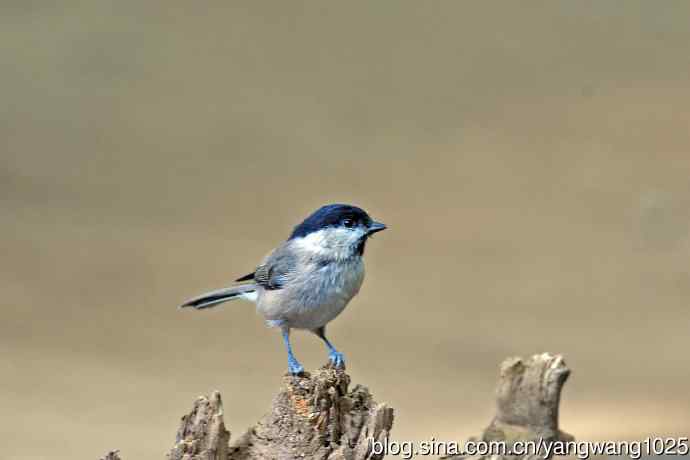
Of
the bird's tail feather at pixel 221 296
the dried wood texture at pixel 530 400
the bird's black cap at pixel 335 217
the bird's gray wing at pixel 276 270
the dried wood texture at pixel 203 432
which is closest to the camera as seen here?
the dried wood texture at pixel 203 432

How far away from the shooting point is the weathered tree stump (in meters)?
4.90

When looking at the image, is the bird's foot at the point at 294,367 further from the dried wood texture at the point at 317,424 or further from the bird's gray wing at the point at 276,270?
the bird's gray wing at the point at 276,270

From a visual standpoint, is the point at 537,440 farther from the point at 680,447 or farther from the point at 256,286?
the point at 256,286

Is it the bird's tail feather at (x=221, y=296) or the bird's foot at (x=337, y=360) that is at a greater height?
the bird's tail feather at (x=221, y=296)

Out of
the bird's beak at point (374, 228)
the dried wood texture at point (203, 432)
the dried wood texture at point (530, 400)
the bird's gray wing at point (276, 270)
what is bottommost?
the dried wood texture at point (203, 432)

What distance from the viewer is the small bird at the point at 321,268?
Result: 203 inches

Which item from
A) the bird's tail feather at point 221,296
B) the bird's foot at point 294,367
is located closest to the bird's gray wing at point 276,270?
the bird's tail feather at point 221,296

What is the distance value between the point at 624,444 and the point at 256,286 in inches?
87.4

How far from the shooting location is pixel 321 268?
5.17m

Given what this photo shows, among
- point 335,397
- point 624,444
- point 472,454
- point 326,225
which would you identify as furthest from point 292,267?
point 624,444

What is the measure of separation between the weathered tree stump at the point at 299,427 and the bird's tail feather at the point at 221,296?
29.2 inches

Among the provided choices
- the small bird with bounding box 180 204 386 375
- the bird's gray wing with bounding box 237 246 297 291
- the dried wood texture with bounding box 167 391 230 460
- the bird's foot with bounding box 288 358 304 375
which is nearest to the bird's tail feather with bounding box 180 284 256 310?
the bird's gray wing with bounding box 237 246 297 291

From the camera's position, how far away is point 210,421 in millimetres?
4922

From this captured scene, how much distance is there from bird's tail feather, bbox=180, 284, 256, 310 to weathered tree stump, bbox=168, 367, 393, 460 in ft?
2.44
